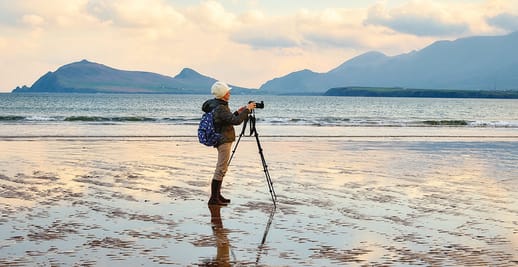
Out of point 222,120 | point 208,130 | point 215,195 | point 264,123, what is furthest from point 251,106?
point 264,123

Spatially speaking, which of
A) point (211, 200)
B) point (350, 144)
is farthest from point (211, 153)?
point (211, 200)

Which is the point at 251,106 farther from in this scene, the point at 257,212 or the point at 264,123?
the point at 264,123

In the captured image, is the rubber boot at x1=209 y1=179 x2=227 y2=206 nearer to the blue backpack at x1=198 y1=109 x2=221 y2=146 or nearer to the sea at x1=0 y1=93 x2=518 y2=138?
the blue backpack at x1=198 y1=109 x2=221 y2=146

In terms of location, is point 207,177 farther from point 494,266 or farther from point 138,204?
point 494,266

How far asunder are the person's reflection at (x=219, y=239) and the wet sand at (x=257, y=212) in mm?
15

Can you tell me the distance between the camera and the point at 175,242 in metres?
8.48

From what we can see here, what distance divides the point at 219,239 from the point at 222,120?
2845mm

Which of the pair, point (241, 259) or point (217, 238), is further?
point (217, 238)

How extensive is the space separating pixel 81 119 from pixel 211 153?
32.1 metres

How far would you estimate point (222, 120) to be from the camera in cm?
1109

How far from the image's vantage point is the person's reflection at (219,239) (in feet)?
24.9

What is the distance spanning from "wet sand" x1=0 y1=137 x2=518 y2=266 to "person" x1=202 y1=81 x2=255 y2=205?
1.43ft

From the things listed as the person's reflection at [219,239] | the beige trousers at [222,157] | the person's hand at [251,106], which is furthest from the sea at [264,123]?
the person's reflection at [219,239]

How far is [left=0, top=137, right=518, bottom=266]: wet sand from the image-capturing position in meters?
7.91
